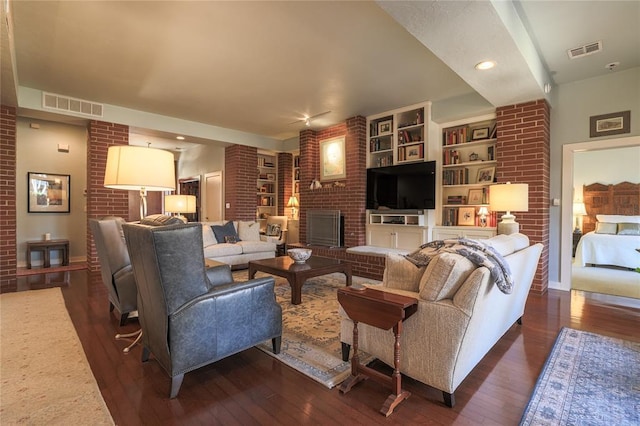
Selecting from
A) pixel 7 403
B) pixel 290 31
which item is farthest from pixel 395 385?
pixel 290 31

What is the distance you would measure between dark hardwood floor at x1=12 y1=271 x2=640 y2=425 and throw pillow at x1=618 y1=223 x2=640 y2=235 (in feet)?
14.0

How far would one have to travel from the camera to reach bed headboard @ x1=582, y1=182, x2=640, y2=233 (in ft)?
20.1

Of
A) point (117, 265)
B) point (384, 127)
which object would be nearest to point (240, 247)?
point (117, 265)

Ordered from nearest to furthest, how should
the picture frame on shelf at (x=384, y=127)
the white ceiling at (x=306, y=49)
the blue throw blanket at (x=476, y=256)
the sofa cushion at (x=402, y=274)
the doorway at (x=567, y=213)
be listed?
the blue throw blanket at (x=476, y=256) → the sofa cushion at (x=402, y=274) → the white ceiling at (x=306, y=49) → the doorway at (x=567, y=213) → the picture frame on shelf at (x=384, y=127)

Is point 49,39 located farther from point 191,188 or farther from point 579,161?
point 579,161

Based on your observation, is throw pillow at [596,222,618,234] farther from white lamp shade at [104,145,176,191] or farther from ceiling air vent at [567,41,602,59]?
white lamp shade at [104,145,176,191]

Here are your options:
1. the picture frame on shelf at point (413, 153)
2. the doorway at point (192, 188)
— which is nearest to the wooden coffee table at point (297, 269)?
the picture frame on shelf at point (413, 153)

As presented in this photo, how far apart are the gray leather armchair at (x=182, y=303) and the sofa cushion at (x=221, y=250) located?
2.77m

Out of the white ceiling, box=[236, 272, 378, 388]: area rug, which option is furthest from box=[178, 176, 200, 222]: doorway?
box=[236, 272, 378, 388]: area rug

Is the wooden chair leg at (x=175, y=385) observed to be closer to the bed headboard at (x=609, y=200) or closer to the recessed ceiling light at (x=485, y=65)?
the recessed ceiling light at (x=485, y=65)

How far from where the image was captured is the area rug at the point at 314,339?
79.4 inches

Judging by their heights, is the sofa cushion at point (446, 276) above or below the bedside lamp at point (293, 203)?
below

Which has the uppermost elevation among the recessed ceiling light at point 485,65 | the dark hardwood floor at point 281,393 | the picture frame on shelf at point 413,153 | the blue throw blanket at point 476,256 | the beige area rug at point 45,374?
the recessed ceiling light at point 485,65

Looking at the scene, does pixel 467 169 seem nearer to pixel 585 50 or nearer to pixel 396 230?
pixel 396 230
